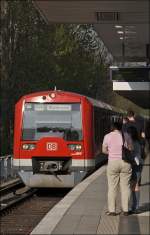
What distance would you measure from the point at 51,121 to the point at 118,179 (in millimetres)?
8200

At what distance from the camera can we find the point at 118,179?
11.3 m

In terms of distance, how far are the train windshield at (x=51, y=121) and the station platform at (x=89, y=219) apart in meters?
4.59

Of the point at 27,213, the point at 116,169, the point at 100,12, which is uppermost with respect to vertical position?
the point at 100,12

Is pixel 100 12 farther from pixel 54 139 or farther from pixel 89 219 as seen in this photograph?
pixel 54 139

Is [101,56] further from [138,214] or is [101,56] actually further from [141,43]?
[138,214]

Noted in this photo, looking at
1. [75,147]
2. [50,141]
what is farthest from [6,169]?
[75,147]

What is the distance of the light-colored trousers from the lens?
437 inches

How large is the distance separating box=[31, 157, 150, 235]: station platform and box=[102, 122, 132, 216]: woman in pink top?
9.1 inches

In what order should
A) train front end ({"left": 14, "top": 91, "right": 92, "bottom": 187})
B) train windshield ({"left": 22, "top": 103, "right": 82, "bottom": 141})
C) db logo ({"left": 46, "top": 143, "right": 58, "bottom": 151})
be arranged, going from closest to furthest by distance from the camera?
train front end ({"left": 14, "top": 91, "right": 92, "bottom": 187})
db logo ({"left": 46, "top": 143, "right": 58, "bottom": 151})
train windshield ({"left": 22, "top": 103, "right": 82, "bottom": 141})

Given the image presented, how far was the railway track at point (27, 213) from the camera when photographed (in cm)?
1285

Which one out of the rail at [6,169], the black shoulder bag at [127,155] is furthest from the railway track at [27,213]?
the black shoulder bag at [127,155]

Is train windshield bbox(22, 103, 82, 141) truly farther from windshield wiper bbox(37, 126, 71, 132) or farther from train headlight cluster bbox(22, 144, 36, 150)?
train headlight cluster bbox(22, 144, 36, 150)

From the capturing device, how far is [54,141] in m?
18.9

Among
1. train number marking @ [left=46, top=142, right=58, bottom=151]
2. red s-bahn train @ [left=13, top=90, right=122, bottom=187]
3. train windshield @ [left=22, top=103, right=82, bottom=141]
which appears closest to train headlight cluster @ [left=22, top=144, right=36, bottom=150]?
red s-bahn train @ [left=13, top=90, right=122, bottom=187]
